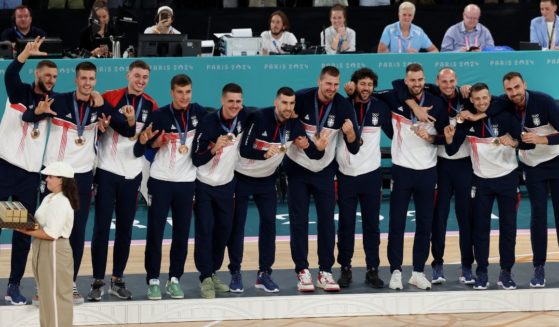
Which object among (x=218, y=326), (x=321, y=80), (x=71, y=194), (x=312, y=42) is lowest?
(x=218, y=326)

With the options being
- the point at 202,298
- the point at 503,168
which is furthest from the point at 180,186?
the point at 503,168

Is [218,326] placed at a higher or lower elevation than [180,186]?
lower

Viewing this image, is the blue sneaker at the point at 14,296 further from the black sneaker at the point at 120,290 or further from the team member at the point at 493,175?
the team member at the point at 493,175

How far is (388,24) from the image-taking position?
52.2ft

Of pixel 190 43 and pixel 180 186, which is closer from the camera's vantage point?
pixel 180 186

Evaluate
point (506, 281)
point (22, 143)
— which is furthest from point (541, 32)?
point (22, 143)

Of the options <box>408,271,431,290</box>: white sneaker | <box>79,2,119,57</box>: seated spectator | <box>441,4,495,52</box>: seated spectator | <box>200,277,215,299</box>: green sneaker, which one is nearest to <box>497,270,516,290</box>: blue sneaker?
<box>408,271,431,290</box>: white sneaker

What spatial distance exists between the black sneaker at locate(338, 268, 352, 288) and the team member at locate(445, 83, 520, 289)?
1060 millimetres

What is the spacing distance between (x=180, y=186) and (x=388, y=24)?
6.59 metres

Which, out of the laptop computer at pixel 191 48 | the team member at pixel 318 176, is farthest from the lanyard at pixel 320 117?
the laptop computer at pixel 191 48

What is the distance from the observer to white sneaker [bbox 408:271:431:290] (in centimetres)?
1040

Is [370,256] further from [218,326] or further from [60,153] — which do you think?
[60,153]

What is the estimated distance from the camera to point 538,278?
34.3ft

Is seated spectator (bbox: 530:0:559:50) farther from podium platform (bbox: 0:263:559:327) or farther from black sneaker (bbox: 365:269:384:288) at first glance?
black sneaker (bbox: 365:269:384:288)
